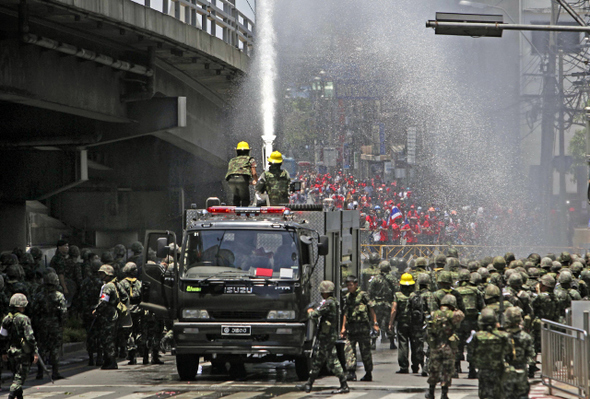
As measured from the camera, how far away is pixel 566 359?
1221 cm

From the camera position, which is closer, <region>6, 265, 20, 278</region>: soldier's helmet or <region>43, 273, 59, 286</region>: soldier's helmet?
<region>43, 273, 59, 286</region>: soldier's helmet

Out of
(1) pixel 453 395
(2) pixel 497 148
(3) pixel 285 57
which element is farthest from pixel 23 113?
(2) pixel 497 148

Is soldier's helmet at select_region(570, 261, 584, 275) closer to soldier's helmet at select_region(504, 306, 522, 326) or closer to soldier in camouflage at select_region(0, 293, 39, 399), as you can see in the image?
soldier's helmet at select_region(504, 306, 522, 326)

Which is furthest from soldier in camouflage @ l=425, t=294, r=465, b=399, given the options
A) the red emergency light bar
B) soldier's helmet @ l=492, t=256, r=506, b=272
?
soldier's helmet @ l=492, t=256, r=506, b=272

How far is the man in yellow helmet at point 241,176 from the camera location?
53.6 ft

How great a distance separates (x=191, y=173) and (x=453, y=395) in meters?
22.2

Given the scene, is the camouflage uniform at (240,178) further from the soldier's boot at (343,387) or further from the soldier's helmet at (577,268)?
the soldier's helmet at (577,268)

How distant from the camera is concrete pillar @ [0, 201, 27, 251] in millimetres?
25047

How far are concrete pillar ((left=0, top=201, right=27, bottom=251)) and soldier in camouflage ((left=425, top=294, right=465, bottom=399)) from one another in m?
15.8

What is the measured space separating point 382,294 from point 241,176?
13.6ft

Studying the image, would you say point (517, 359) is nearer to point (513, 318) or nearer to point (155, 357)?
point (513, 318)

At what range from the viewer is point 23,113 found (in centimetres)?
2267

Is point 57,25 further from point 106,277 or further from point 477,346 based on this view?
point 477,346

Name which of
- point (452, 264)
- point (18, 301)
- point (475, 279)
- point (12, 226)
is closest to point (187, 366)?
point (18, 301)
